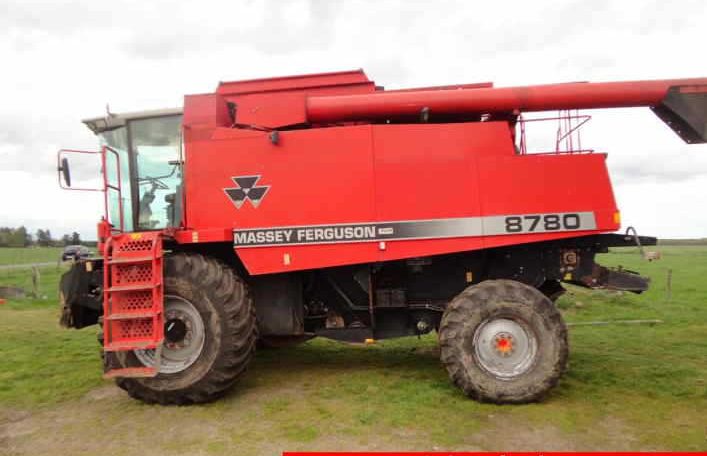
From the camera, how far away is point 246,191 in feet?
17.8

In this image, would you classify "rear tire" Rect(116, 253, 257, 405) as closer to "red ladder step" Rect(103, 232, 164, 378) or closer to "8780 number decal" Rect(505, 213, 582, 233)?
"red ladder step" Rect(103, 232, 164, 378)

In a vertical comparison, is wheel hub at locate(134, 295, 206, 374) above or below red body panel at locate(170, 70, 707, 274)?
below

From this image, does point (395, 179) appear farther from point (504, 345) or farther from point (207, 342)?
point (207, 342)

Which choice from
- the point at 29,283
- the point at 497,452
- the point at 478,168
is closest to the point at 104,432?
the point at 497,452

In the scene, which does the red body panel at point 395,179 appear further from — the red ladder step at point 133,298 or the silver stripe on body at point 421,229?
the red ladder step at point 133,298

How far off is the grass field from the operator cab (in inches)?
79.9

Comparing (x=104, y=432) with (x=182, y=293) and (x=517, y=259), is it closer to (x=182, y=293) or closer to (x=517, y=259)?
(x=182, y=293)

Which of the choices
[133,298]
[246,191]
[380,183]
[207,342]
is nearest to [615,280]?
[380,183]

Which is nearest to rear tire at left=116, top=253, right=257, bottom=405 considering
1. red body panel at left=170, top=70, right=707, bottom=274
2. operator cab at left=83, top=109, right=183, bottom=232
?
red body panel at left=170, top=70, right=707, bottom=274

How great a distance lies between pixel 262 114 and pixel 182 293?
219 cm

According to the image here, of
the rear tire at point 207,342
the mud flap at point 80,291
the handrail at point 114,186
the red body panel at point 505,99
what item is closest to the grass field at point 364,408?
the rear tire at point 207,342

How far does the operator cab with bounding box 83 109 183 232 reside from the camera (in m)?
5.87

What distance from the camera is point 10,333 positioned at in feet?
30.5

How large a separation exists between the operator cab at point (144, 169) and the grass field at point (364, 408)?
2.03 meters
